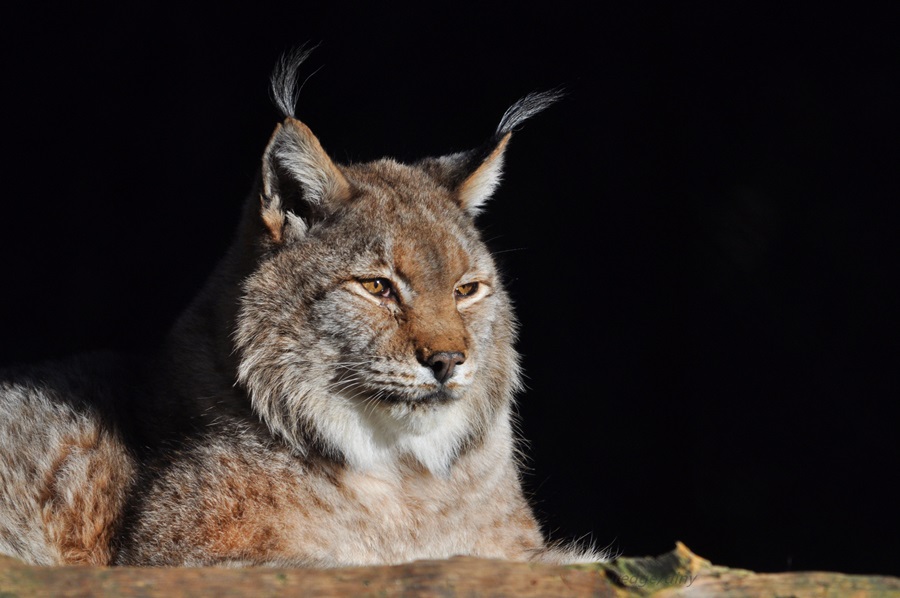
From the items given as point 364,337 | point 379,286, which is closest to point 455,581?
point 364,337

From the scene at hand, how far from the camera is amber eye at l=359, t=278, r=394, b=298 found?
3936 mm

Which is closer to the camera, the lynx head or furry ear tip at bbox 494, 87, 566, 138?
the lynx head

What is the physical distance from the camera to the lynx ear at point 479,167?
446 centimetres

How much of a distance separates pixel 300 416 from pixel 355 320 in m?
0.41

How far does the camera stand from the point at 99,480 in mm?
4020

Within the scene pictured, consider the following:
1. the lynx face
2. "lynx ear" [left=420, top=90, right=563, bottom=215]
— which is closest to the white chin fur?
the lynx face

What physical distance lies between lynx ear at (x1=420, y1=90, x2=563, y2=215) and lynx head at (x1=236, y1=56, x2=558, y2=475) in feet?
1.05

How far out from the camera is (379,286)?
Result: 395 centimetres

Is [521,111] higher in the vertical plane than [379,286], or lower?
higher

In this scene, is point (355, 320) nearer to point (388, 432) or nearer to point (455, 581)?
point (388, 432)

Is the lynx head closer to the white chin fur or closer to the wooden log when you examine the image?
the white chin fur

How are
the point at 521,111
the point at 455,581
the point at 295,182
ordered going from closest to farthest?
the point at 455,581 < the point at 295,182 < the point at 521,111

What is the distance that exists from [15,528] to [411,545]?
145 cm

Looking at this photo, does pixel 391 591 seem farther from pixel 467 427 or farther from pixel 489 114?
pixel 489 114
